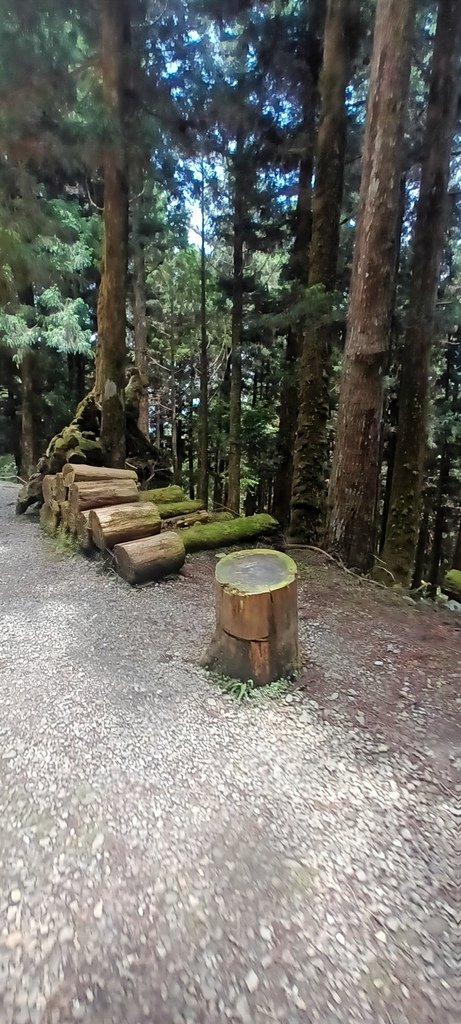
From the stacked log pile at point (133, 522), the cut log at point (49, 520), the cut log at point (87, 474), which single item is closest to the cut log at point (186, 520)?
the stacked log pile at point (133, 522)

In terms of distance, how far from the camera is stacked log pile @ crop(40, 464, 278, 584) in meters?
4.84

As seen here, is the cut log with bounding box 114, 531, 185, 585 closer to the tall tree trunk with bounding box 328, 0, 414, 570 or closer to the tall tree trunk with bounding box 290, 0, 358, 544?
the tall tree trunk with bounding box 328, 0, 414, 570

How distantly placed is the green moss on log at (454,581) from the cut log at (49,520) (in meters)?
4.81

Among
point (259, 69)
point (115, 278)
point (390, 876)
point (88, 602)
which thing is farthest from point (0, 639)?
point (259, 69)

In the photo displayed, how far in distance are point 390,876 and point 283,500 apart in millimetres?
9750

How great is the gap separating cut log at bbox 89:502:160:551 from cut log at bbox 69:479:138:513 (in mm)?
508

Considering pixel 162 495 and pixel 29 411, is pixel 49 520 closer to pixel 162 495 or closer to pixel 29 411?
pixel 162 495

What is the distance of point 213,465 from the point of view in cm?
2108

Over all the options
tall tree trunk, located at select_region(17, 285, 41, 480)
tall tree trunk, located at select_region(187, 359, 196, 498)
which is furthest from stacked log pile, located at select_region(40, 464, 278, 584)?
tall tree trunk, located at select_region(187, 359, 196, 498)

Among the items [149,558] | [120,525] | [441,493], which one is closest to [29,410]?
[120,525]

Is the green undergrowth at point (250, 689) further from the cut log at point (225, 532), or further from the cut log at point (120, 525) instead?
the cut log at point (225, 532)

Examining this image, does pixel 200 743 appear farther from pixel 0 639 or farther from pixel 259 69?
pixel 259 69

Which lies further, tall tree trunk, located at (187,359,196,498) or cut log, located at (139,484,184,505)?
tall tree trunk, located at (187,359,196,498)

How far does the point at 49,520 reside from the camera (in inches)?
264
